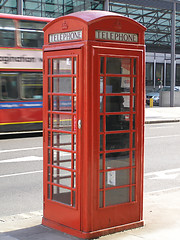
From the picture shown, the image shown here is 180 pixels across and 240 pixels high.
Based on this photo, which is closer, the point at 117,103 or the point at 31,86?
the point at 117,103

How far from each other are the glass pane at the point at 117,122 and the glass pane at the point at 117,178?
51 cm

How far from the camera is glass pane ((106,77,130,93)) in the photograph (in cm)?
521

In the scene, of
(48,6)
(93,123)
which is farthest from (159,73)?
(93,123)

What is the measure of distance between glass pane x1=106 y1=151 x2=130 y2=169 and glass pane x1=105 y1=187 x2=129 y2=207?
30 centimetres

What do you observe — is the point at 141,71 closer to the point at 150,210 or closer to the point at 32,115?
the point at 150,210

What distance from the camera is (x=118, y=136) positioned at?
530 centimetres

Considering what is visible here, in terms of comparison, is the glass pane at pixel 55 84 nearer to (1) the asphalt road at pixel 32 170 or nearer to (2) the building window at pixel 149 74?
(1) the asphalt road at pixel 32 170

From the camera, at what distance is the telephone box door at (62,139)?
5160mm

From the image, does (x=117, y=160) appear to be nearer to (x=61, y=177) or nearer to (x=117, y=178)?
(x=117, y=178)

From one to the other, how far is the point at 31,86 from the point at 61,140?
10578mm

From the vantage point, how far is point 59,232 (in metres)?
5.40

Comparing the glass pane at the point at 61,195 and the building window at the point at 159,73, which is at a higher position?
the building window at the point at 159,73

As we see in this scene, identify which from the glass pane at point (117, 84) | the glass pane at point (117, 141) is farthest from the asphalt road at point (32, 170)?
the glass pane at point (117, 84)

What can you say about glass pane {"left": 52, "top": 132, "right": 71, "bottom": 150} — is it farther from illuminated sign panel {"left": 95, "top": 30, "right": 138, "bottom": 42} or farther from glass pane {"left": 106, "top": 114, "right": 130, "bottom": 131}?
illuminated sign panel {"left": 95, "top": 30, "right": 138, "bottom": 42}
